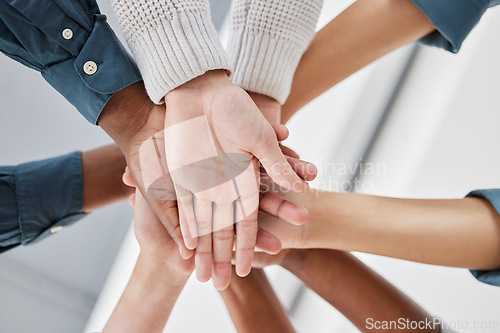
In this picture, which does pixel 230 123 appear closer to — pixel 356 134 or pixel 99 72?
pixel 99 72

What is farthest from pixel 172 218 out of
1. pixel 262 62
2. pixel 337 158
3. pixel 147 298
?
pixel 337 158

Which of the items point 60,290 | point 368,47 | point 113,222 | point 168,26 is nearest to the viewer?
point 168,26

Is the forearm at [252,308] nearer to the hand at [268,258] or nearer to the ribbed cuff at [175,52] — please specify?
the hand at [268,258]

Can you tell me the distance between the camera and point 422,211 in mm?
523

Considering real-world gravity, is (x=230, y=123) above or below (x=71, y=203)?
above

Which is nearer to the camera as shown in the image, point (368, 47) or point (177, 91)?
point (177, 91)

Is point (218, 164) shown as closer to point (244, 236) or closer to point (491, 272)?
point (244, 236)

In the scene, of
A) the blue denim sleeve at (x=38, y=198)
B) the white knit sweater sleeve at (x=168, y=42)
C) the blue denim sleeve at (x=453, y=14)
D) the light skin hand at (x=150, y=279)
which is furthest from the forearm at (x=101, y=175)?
the blue denim sleeve at (x=453, y=14)

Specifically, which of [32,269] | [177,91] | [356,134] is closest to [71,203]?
[32,269]

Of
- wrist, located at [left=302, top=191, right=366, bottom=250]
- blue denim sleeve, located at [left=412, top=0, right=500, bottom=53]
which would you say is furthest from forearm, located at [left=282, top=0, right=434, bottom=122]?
wrist, located at [left=302, top=191, right=366, bottom=250]

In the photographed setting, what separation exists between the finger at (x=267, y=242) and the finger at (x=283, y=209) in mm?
26

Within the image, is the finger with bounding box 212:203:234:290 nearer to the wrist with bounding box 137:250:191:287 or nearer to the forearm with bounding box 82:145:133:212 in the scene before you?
the wrist with bounding box 137:250:191:287

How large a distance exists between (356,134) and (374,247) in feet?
1.29

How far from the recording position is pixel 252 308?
575 mm
